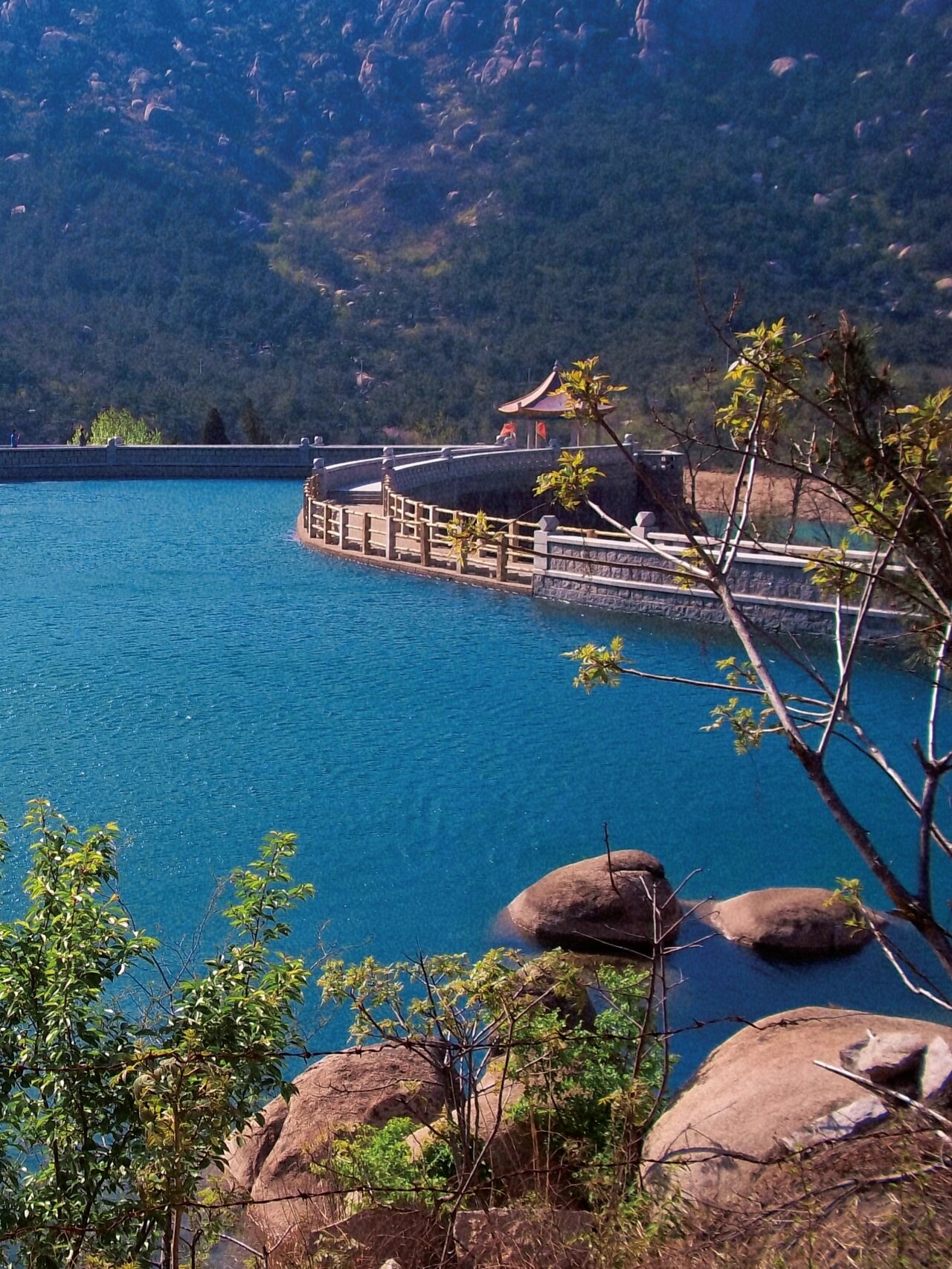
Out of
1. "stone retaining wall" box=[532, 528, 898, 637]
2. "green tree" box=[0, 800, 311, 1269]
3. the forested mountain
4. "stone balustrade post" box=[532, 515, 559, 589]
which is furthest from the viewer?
the forested mountain

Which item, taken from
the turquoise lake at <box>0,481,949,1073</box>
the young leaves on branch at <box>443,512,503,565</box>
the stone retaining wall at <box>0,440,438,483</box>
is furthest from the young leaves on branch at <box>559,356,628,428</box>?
the stone retaining wall at <box>0,440,438,483</box>

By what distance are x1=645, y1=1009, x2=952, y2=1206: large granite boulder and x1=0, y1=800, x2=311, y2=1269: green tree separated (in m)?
1.54

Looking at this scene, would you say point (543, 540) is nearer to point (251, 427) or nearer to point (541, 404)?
point (541, 404)

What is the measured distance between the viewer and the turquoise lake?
979cm

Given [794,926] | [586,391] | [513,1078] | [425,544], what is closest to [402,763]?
[794,926]

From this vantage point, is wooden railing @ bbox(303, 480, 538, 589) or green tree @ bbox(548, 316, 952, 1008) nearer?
green tree @ bbox(548, 316, 952, 1008)

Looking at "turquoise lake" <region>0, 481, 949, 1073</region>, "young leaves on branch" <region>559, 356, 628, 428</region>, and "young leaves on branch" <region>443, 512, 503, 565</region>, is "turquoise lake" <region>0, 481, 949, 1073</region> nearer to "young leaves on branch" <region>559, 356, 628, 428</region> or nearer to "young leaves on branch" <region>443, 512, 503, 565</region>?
"young leaves on branch" <region>443, 512, 503, 565</region>

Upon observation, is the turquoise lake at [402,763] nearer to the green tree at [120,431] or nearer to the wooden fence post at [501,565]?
the wooden fence post at [501,565]

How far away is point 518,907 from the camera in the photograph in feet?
32.1

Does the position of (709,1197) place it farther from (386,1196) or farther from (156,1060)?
(156,1060)

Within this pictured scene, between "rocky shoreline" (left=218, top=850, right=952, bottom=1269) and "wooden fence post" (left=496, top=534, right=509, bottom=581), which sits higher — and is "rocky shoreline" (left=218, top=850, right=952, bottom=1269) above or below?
below

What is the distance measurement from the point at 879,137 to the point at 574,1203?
8710 cm

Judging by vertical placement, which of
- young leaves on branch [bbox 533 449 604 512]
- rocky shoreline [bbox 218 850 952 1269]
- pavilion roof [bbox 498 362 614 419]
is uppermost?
pavilion roof [bbox 498 362 614 419]

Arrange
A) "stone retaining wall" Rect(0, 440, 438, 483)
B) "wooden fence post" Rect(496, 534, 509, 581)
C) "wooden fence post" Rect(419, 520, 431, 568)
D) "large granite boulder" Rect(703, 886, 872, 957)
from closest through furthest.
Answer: "large granite boulder" Rect(703, 886, 872, 957)
"wooden fence post" Rect(496, 534, 509, 581)
"wooden fence post" Rect(419, 520, 431, 568)
"stone retaining wall" Rect(0, 440, 438, 483)
